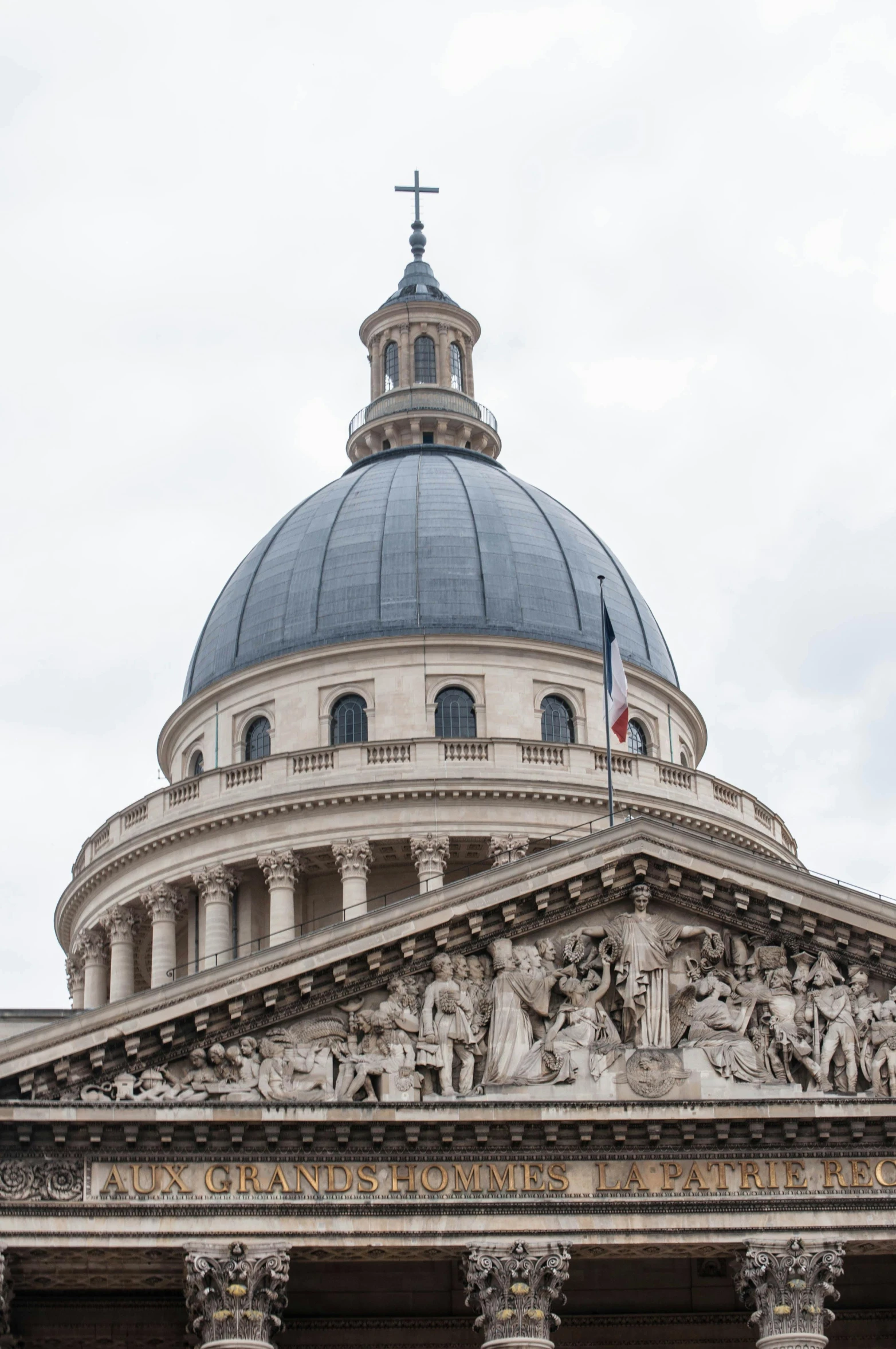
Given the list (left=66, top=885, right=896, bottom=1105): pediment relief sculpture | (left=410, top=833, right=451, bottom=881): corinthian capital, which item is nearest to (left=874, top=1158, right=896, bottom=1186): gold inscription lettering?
(left=66, top=885, right=896, bottom=1105): pediment relief sculpture

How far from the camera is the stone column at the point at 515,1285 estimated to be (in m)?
36.6

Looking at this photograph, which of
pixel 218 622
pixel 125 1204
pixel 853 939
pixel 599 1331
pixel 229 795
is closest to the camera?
pixel 125 1204

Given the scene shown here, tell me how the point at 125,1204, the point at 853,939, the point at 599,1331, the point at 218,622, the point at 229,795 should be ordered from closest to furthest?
the point at 125,1204 < the point at 853,939 < the point at 599,1331 < the point at 229,795 < the point at 218,622

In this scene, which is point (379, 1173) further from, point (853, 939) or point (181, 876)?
point (181, 876)

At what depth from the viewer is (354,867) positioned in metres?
67.5

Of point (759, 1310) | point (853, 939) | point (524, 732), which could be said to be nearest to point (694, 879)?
point (853, 939)

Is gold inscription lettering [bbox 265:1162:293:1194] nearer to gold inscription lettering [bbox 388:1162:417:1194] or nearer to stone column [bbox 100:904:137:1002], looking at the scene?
gold inscription lettering [bbox 388:1162:417:1194]

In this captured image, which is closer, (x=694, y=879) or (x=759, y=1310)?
(x=759, y=1310)

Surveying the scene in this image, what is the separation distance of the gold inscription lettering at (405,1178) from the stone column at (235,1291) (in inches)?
80.4

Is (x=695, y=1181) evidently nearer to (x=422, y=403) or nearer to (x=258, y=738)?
(x=258, y=738)

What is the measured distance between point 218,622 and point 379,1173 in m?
43.6

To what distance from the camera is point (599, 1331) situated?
42.5 m

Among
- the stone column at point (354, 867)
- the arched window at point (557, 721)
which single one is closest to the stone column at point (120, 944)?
the stone column at point (354, 867)

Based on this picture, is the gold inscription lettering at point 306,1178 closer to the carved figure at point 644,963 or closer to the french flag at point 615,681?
the carved figure at point 644,963
